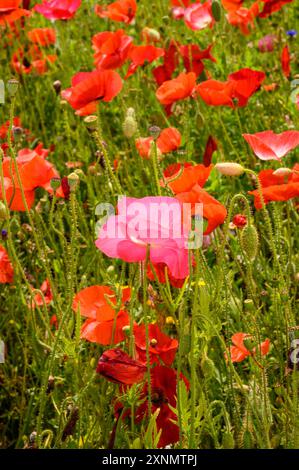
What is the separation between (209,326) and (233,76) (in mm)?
821

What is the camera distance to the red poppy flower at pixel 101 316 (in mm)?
1269

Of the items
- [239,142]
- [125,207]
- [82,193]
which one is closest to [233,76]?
[239,142]

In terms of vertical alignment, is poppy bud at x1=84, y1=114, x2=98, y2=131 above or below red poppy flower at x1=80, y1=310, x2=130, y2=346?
above

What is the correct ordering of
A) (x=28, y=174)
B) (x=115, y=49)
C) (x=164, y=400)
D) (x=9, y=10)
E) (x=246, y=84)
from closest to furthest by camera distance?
1. (x=164, y=400)
2. (x=28, y=174)
3. (x=246, y=84)
4. (x=115, y=49)
5. (x=9, y=10)

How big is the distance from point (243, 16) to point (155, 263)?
1.56 metres

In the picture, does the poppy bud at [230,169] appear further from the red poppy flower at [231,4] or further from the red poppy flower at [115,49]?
the red poppy flower at [231,4]

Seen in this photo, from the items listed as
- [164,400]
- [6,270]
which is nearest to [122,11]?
[6,270]

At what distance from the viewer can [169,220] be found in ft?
3.39

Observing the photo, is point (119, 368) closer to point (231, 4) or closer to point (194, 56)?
point (194, 56)

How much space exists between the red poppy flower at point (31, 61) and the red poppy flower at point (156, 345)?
1.68 meters

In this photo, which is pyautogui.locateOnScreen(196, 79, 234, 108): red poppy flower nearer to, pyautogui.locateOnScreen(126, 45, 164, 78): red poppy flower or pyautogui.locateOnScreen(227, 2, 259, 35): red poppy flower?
pyautogui.locateOnScreen(126, 45, 164, 78): red poppy flower

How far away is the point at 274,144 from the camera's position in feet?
4.64

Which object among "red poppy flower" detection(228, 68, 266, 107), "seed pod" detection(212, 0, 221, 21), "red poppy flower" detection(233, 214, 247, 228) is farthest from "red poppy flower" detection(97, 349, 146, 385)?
"seed pod" detection(212, 0, 221, 21)

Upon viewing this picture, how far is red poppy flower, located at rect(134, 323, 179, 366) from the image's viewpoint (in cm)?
125
